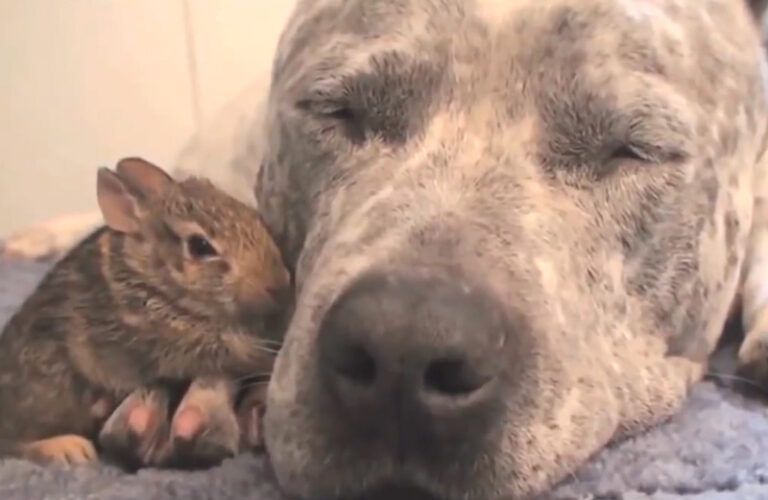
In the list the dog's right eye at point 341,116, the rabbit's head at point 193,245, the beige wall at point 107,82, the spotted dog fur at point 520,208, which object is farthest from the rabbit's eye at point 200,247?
the beige wall at point 107,82

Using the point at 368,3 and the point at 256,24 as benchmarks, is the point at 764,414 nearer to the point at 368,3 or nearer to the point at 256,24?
the point at 368,3

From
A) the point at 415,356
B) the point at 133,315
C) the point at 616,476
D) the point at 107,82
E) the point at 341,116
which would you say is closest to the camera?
the point at 415,356

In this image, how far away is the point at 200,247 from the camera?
1515 mm

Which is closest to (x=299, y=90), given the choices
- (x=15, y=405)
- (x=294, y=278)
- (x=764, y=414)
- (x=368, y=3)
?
(x=368, y=3)

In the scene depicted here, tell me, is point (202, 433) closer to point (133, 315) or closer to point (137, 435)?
point (137, 435)

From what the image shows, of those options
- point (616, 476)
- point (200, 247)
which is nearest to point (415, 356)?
point (616, 476)

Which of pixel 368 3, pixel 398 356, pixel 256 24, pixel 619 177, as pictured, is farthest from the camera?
pixel 256 24

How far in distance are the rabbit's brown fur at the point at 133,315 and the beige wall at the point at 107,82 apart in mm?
1735

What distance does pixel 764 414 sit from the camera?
1523 millimetres

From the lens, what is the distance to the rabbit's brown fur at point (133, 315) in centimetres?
144

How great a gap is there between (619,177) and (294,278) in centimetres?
41

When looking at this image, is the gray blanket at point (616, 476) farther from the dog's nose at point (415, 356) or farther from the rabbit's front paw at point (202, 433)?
the dog's nose at point (415, 356)

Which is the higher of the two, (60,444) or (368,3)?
(368,3)

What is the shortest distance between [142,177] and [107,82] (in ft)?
5.79
